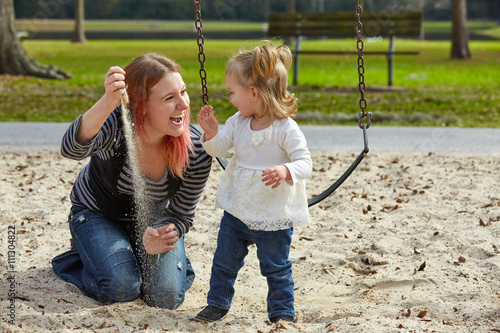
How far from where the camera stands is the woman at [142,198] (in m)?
3.15

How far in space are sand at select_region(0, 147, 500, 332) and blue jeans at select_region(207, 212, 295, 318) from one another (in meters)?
0.11

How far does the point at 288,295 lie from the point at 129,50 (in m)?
19.6

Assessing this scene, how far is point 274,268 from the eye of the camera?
2998mm

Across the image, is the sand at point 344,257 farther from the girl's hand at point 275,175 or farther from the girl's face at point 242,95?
the girl's face at point 242,95

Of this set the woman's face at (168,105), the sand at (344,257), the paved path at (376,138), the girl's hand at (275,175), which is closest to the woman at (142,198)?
the woman's face at (168,105)

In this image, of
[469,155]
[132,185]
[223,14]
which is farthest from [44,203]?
[223,14]

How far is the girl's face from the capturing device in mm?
2953

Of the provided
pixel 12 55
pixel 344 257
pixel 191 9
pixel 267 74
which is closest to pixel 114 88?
pixel 267 74

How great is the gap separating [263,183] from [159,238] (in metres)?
0.65

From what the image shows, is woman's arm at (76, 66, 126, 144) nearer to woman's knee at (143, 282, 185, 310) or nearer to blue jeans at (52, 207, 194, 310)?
blue jeans at (52, 207, 194, 310)

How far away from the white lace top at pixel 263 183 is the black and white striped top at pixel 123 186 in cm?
33

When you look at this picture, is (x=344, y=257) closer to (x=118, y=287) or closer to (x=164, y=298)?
(x=164, y=298)

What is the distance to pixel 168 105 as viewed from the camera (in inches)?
123

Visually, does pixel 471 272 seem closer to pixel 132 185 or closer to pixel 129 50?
pixel 132 185
